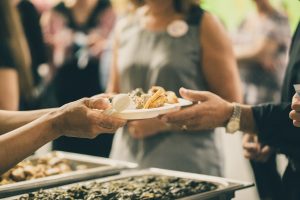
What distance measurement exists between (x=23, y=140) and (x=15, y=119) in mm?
422

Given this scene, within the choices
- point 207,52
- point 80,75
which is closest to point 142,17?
point 207,52

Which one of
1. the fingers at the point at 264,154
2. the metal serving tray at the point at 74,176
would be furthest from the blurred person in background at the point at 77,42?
the fingers at the point at 264,154

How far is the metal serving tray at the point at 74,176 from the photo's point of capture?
1.87 m

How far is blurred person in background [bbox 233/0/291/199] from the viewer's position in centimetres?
328

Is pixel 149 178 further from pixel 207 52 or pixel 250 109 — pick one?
pixel 207 52

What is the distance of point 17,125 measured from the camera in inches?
75.2

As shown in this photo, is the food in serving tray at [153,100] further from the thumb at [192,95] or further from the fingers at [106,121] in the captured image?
the fingers at [106,121]

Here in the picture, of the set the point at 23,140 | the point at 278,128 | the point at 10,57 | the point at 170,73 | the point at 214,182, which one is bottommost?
the point at 214,182

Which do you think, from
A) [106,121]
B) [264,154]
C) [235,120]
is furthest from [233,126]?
[106,121]

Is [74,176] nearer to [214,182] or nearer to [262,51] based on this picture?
[214,182]

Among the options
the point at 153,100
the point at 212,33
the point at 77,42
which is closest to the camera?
the point at 153,100

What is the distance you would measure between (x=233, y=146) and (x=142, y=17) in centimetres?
95

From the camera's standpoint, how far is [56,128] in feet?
5.21

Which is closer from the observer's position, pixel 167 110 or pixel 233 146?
pixel 167 110
